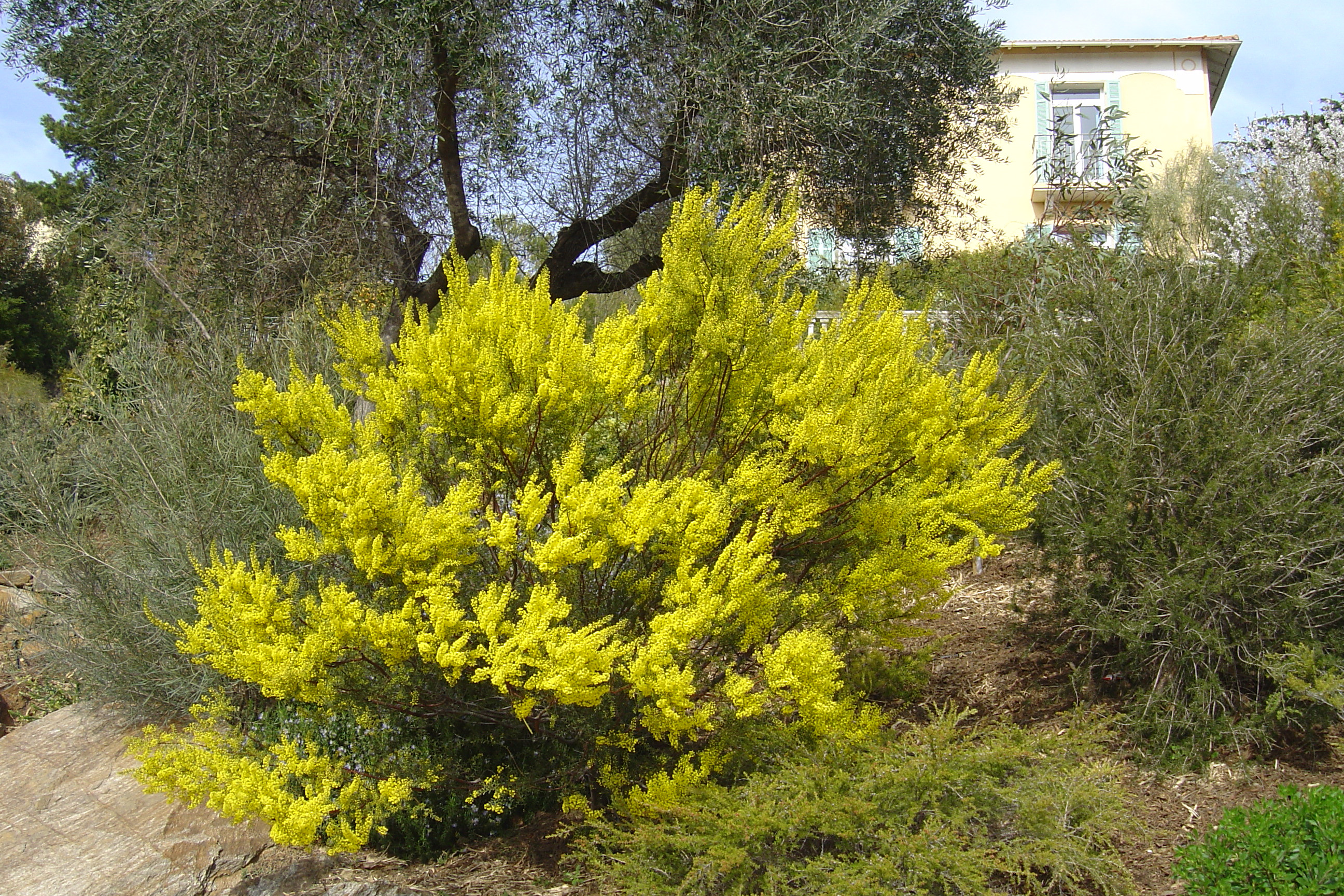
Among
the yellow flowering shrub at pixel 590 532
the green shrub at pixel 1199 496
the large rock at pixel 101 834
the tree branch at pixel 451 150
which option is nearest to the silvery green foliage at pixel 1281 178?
the green shrub at pixel 1199 496

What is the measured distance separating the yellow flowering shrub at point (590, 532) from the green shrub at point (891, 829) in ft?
0.67

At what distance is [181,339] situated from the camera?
6281 mm

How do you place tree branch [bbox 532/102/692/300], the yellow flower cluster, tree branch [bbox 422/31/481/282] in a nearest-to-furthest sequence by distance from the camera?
the yellow flower cluster < tree branch [bbox 422/31/481/282] < tree branch [bbox 532/102/692/300]

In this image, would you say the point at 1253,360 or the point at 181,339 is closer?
the point at 1253,360

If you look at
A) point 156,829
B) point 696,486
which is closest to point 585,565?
point 696,486

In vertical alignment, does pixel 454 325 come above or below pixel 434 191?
below

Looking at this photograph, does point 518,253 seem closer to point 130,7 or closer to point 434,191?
point 434,191

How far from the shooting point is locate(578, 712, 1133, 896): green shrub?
3.03 metres

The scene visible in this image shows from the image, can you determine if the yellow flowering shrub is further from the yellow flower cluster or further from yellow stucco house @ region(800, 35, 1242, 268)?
yellow stucco house @ region(800, 35, 1242, 268)

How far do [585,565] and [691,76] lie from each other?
8.54ft

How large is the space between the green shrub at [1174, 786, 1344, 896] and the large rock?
3.36 m

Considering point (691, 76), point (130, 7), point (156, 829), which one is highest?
point (130, 7)

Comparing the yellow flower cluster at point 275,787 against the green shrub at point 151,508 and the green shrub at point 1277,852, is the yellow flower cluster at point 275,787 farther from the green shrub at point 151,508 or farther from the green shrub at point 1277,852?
the green shrub at point 1277,852

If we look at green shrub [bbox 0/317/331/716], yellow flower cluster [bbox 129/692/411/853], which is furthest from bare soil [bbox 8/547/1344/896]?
green shrub [bbox 0/317/331/716]
